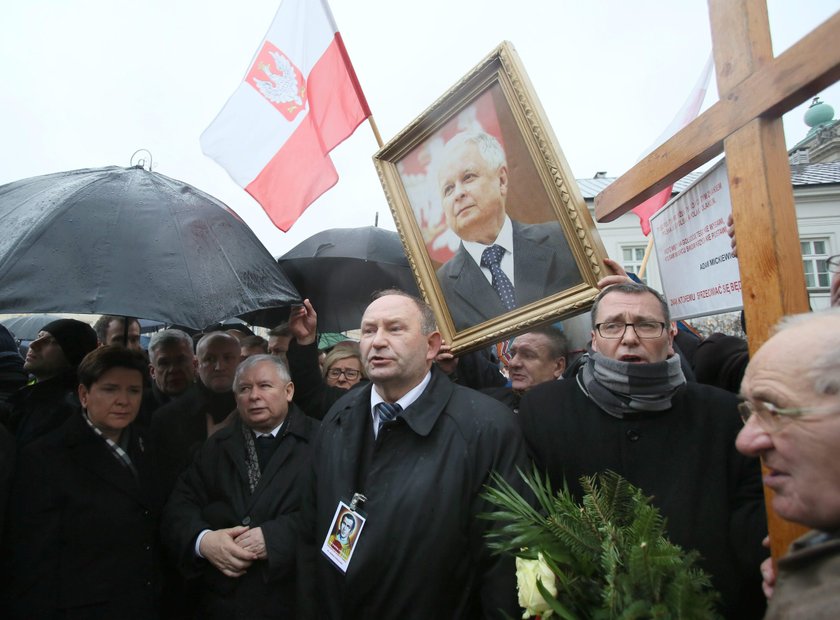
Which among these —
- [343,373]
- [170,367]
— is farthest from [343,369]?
[170,367]

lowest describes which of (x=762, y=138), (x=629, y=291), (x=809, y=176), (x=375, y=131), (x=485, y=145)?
(x=809, y=176)

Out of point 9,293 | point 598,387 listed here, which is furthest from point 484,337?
point 9,293

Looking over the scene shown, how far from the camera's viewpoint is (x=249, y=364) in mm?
3111

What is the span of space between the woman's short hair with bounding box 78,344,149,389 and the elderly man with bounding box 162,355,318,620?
55 cm

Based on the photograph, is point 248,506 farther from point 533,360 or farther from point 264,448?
point 533,360

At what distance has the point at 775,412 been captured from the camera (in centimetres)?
114

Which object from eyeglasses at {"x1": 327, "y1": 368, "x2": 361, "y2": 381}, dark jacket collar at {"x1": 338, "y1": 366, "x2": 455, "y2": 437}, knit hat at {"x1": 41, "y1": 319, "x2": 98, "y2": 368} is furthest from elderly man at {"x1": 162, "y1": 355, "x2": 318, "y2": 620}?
knit hat at {"x1": 41, "y1": 319, "x2": 98, "y2": 368}

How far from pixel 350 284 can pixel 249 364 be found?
1.43 m

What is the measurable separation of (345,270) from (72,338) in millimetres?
1872

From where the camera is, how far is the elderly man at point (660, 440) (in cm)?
176

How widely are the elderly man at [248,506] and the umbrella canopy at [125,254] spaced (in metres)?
0.67

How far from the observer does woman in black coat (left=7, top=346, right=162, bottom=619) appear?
2.44 metres

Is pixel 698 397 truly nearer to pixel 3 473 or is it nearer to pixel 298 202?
pixel 298 202


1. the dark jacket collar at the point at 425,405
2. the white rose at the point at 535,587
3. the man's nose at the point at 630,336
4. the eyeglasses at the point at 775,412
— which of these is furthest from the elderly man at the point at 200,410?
the eyeglasses at the point at 775,412
